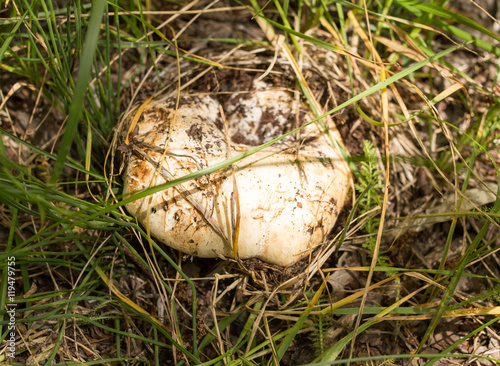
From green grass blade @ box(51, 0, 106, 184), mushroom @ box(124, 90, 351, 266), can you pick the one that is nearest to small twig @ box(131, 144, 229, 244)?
mushroom @ box(124, 90, 351, 266)

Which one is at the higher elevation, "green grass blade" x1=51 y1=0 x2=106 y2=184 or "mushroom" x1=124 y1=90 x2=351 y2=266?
"green grass blade" x1=51 y1=0 x2=106 y2=184

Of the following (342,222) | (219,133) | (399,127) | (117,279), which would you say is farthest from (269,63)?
(117,279)

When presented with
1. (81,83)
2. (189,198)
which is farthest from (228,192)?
(81,83)

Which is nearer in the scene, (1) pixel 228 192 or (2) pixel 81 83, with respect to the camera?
(2) pixel 81 83

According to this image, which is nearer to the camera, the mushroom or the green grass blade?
the green grass blade

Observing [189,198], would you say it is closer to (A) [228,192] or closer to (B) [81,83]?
(A) [228,192]

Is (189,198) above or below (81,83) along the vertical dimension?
below

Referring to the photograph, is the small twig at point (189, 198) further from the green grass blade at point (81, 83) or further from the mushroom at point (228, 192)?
the green grass blade at point (81, 83)

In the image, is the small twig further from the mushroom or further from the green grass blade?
the green grass blade

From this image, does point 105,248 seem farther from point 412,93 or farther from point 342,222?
point 412,93
